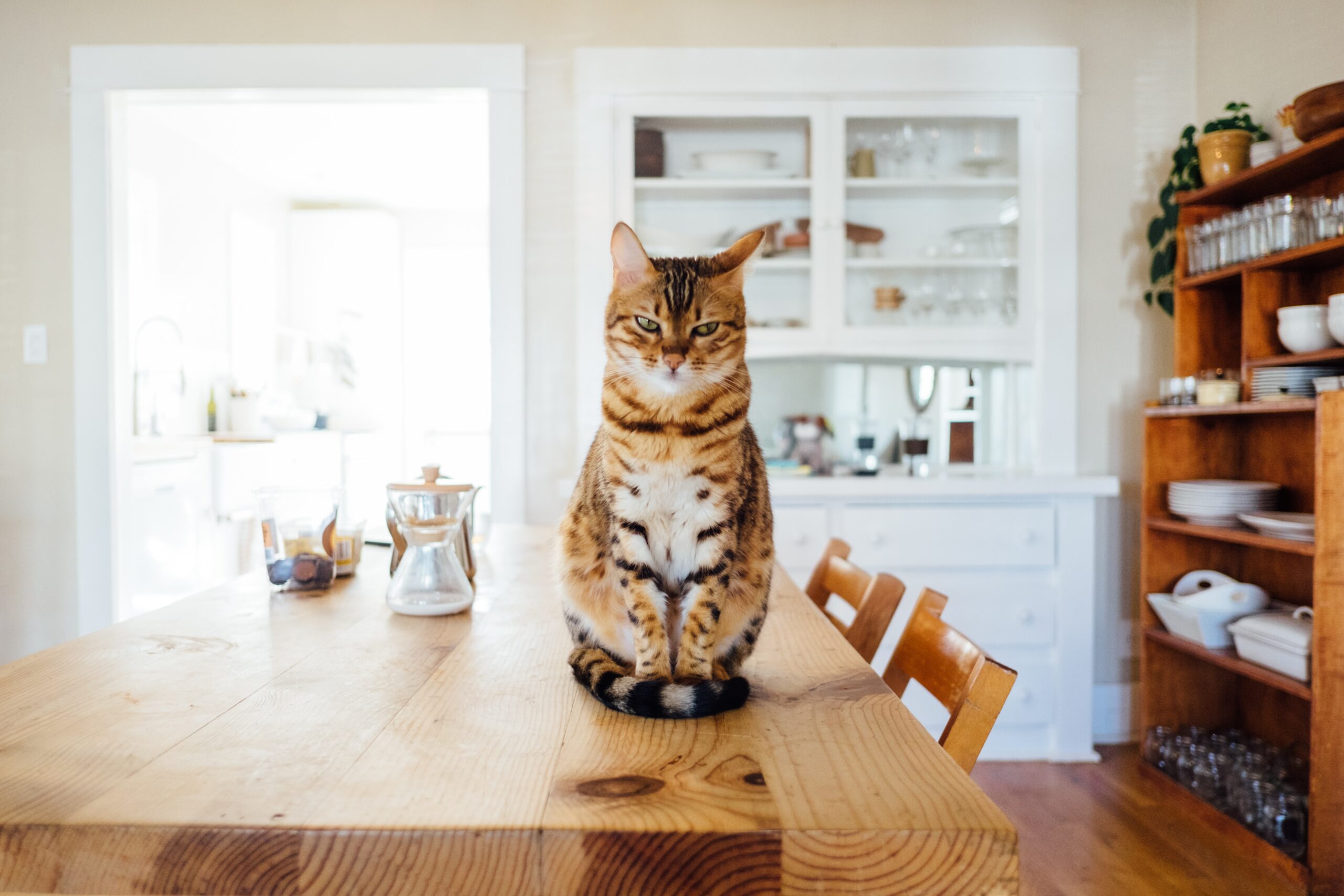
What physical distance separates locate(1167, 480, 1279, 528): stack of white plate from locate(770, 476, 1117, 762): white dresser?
31 centimetres

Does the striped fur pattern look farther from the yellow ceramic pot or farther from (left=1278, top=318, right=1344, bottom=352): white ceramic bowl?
the yellow ceramic pot

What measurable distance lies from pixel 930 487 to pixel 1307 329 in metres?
1.02

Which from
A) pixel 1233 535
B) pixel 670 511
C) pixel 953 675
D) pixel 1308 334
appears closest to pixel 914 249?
pixel 1308 334

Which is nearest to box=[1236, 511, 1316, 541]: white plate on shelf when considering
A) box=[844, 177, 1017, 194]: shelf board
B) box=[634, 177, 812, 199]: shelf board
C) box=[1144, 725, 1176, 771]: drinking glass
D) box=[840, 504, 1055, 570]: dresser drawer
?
box=[840, 504, 1055, 570]: dresser drawer

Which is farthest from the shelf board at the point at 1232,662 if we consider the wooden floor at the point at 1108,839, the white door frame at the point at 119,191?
the white door frame at the point at 119,191

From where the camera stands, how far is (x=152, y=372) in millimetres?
4215

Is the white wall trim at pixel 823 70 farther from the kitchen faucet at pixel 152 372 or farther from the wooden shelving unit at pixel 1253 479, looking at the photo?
the kitchen faucet at pixel 152 372

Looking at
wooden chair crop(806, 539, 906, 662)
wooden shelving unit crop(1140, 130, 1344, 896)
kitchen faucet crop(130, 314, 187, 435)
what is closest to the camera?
wooden chair crop(806, 539, 906, 662)

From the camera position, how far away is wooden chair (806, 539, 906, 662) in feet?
4.08

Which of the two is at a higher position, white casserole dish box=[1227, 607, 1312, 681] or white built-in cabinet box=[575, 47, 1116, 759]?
white built-in cabinet box=[575, 47, 1116, 759]

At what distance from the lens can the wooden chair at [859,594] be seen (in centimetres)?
124

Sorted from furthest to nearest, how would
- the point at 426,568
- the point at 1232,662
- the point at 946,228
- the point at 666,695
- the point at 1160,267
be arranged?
the point at 946,228, the point at 1160,267, the point at 1232,662, the point at 426,568, the point at 666,695

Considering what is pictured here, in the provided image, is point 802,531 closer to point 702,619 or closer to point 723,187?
point 723,187

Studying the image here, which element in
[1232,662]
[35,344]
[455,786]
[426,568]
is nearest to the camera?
[455,786]
